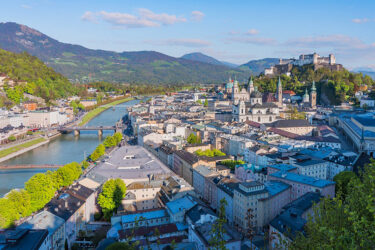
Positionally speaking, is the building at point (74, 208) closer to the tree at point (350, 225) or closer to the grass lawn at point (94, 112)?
the tree at point (350, 225)

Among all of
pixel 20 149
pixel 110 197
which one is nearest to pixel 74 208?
pixel 110 197

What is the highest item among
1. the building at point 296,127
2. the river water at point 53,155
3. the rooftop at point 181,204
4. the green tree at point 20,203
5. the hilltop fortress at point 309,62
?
the hilltop fortress at point 309,62

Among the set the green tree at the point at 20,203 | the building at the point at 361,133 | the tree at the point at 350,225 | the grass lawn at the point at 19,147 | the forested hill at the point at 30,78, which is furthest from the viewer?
the forested hill at the point at 30,78

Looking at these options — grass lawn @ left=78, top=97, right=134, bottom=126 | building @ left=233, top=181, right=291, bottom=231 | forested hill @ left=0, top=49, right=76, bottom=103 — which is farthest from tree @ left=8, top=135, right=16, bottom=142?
building @ left=233, top=181, right=291, bottom=231

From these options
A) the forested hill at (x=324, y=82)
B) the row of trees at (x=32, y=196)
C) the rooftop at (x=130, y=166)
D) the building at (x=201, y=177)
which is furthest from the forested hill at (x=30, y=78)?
the building at (x=201, y=177)

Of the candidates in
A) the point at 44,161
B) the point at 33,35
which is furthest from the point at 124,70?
the point at 44,161

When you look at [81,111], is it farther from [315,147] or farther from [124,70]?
[124,70]

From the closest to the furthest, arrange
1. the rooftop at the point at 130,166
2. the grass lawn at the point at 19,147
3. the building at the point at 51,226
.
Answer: the building at the point at 51,226, the rooftop at the point at 130,166, the grass lawn at the point at 19,147
